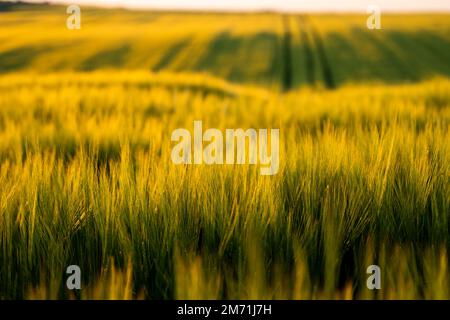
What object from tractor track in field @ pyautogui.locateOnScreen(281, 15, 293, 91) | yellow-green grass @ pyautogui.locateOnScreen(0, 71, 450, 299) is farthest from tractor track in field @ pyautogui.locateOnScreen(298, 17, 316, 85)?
yellow-green grass @ pyautogui.locateOnScreen(0, 71, 450, 299)

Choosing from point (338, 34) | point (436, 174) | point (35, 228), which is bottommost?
point (35, 228)

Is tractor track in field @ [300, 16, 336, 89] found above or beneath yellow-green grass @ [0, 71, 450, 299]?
above

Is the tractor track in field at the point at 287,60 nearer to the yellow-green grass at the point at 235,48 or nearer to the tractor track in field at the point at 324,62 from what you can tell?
the yellow-green grass at the point at 235,48

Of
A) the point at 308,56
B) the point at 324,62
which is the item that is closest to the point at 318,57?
the point at 308,56

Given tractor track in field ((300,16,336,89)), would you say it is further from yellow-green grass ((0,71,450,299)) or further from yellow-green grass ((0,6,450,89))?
yellow-green grass ((0,71,450,299))

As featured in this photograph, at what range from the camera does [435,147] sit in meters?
1.18

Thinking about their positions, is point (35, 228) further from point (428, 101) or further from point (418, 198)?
point (428, 101)

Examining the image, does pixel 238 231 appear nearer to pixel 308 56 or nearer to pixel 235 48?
pixel 308 56

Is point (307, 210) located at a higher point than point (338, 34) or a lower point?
lower

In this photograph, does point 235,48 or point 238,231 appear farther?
point 235,48

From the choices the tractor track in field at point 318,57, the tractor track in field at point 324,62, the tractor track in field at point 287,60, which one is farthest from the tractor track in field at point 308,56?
the tractor track in field at point 287,60
